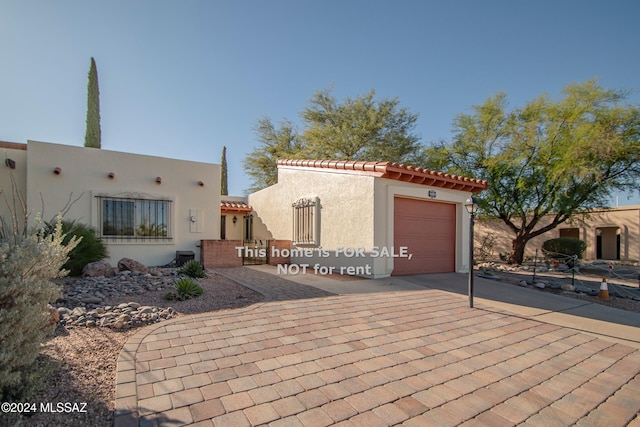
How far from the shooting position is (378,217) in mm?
9383

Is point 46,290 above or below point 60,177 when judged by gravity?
below

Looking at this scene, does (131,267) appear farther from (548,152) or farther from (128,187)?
(548,152)

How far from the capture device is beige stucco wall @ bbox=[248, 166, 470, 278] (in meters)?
9.44

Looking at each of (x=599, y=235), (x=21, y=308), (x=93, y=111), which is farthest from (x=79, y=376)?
(x=599, y=235)

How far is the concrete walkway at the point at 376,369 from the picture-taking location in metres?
2.77

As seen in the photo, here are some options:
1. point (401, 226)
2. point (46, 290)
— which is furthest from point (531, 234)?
point (46, 290)

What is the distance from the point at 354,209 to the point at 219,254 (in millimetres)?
5313

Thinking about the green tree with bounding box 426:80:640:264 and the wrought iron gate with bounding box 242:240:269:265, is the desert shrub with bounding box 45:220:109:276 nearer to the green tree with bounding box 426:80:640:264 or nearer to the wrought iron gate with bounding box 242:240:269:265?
the wrought iron gate with bounding box 242:240:269:265

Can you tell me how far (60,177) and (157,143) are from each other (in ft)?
12.9

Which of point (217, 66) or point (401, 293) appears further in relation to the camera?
point (217, 66)

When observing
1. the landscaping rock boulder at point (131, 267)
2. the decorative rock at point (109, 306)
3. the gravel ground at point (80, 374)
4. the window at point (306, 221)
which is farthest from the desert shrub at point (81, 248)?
the window at point (306, 221)

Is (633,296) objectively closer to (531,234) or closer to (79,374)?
(531,234)

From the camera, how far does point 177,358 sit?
3.68m

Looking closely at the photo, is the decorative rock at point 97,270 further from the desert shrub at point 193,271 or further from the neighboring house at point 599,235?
the neighboring house at point 599,235
